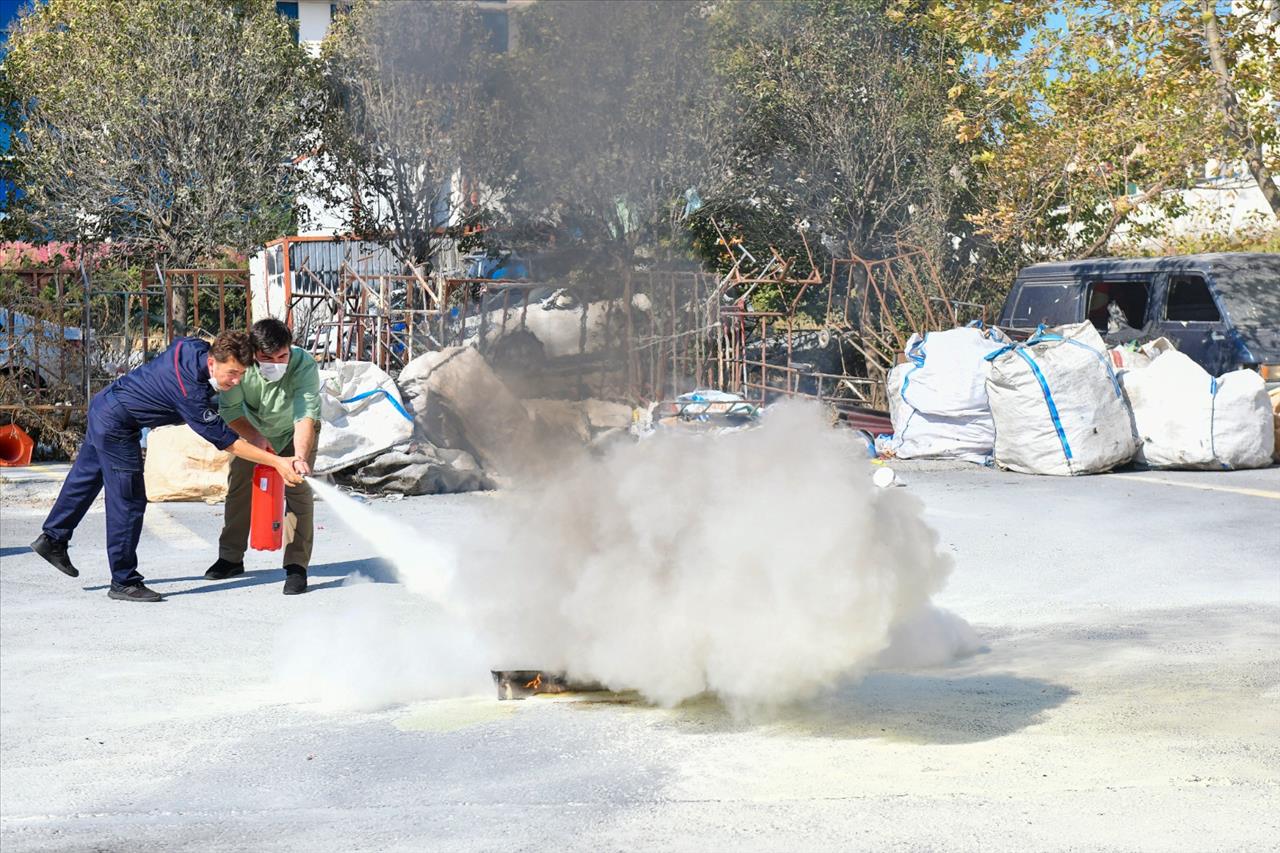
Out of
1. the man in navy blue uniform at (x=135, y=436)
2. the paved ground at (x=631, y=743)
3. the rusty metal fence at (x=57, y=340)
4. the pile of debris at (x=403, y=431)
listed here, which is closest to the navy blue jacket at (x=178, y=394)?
the man in navy blue uniform at (x=135, y=436)

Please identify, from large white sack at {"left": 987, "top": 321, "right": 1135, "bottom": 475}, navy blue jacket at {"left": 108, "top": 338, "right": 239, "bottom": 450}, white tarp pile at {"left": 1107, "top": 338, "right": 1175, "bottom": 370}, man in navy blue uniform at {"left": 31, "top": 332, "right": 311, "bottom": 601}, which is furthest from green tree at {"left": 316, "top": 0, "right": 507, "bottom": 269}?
white tarp pile at {"left": 1107, "top": 338, "right": 1175, "bottom": 370}

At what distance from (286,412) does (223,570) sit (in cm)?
102

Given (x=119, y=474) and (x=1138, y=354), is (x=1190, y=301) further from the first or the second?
(x=119, y=474)

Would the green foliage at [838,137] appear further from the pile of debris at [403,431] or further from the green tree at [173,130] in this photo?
the green tree at [173,130]

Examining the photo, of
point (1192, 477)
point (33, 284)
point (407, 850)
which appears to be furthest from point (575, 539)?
point (33, 284)

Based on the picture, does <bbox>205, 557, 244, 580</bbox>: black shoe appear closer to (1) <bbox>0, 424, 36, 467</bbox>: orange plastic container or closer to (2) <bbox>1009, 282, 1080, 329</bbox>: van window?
(1) <bbox>0, 424, 36, 467</bbox>: orange plastic container

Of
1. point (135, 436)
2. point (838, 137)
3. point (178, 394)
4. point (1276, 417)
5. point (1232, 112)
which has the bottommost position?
point (1276, 417)

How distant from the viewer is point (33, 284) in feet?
43.4

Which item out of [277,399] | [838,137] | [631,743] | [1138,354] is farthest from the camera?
[838,137]

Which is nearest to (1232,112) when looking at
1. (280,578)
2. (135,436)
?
(280,578)

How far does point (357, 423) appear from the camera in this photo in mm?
10914

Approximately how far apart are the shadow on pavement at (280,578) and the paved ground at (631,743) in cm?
15

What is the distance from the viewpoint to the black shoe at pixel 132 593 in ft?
23.9

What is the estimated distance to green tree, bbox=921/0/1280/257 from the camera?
523 inches
